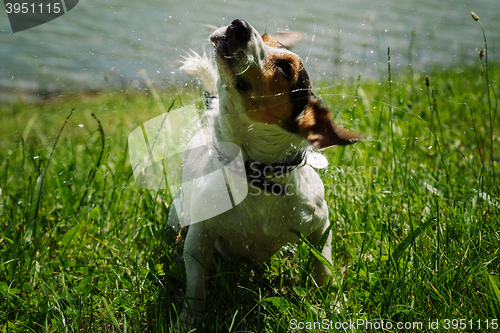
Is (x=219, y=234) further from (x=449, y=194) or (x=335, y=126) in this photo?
(x=449, y=194)

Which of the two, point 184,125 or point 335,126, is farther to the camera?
point 184,125

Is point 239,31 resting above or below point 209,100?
above

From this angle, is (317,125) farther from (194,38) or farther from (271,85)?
(194,38)

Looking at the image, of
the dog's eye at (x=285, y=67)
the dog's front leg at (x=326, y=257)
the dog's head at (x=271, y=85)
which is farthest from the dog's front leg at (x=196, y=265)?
the dog's eye at (x=285, y=67)

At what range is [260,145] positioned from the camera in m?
1.68

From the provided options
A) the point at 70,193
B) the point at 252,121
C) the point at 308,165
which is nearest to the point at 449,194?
the point at 308,165

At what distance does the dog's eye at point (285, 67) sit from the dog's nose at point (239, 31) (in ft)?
0.52

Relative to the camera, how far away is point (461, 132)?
3289 mm

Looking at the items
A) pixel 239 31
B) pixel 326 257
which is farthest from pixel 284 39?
pixel 326 257

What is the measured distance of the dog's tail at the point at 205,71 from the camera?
1818 mm

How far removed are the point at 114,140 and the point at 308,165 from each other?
178cm

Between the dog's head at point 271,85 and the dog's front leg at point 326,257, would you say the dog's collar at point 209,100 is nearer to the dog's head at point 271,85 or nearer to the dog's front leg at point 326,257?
the dog's head at point 271,85

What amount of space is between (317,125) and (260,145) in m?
0.23

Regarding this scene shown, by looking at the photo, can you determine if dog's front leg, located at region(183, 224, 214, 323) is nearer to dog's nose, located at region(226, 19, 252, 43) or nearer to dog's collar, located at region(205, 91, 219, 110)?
dog's collar, located at region(205, 91, 219, 110)
